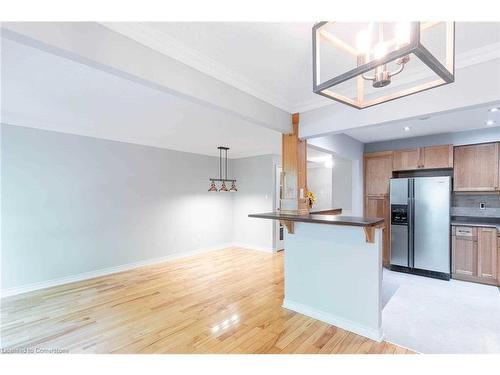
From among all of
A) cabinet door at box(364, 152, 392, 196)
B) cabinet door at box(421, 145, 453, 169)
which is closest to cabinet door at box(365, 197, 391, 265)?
cabinet door at box(364, 152, 392, 196)

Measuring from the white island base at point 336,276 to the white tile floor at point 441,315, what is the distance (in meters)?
0.33

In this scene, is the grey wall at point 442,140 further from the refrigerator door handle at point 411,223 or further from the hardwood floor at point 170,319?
the hardwood floor at point 170,319

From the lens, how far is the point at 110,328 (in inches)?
99.3

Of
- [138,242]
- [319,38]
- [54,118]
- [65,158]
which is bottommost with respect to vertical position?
[138,242]

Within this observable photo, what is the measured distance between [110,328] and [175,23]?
2827 mm

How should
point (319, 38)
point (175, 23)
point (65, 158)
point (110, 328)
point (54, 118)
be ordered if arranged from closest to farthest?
point (319, 38)
point (175, 23)
point (110, 328)
point (54, 118)
point (65, 158)

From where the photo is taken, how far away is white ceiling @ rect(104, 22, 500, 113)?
1.62 m

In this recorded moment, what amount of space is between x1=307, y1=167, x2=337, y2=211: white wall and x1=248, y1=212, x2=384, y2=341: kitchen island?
16.5 ft

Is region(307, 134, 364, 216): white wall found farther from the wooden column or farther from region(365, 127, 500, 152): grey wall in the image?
the wooden column

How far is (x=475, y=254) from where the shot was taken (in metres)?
3.78

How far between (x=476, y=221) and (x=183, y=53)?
5091 millimetres
